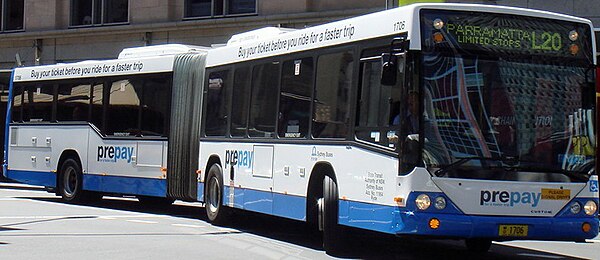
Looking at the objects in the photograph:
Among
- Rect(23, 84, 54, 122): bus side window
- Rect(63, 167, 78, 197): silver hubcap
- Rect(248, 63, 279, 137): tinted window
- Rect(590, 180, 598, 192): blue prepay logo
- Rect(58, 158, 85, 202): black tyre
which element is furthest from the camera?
Rect(23, 84, 54, 122): bus side window

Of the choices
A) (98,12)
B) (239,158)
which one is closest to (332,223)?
(239,158)

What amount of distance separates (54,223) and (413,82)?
7.81m

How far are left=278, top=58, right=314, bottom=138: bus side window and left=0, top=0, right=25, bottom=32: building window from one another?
88.0 feet

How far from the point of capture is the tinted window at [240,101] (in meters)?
15.7

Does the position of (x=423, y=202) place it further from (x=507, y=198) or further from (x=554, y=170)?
(x=554, y=170)

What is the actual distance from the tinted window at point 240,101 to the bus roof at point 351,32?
0.86 feet

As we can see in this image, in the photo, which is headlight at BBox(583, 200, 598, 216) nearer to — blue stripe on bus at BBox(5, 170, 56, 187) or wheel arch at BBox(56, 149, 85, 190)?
wheel arch at BBox(56, 149, 85, 190)

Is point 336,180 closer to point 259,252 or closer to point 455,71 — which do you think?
point 259,252

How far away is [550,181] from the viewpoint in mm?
11414

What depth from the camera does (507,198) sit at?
11219 mm

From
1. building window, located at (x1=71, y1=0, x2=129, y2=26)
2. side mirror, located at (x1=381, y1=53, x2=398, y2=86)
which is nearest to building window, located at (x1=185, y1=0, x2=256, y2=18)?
building window, located at (x1=71, y1=0, x2=129, y2=26)

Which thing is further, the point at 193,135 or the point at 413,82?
the point at 193,135

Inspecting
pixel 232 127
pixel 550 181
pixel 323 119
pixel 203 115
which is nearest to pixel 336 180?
pixel 323 119

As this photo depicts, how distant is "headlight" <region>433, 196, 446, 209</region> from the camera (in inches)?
432
